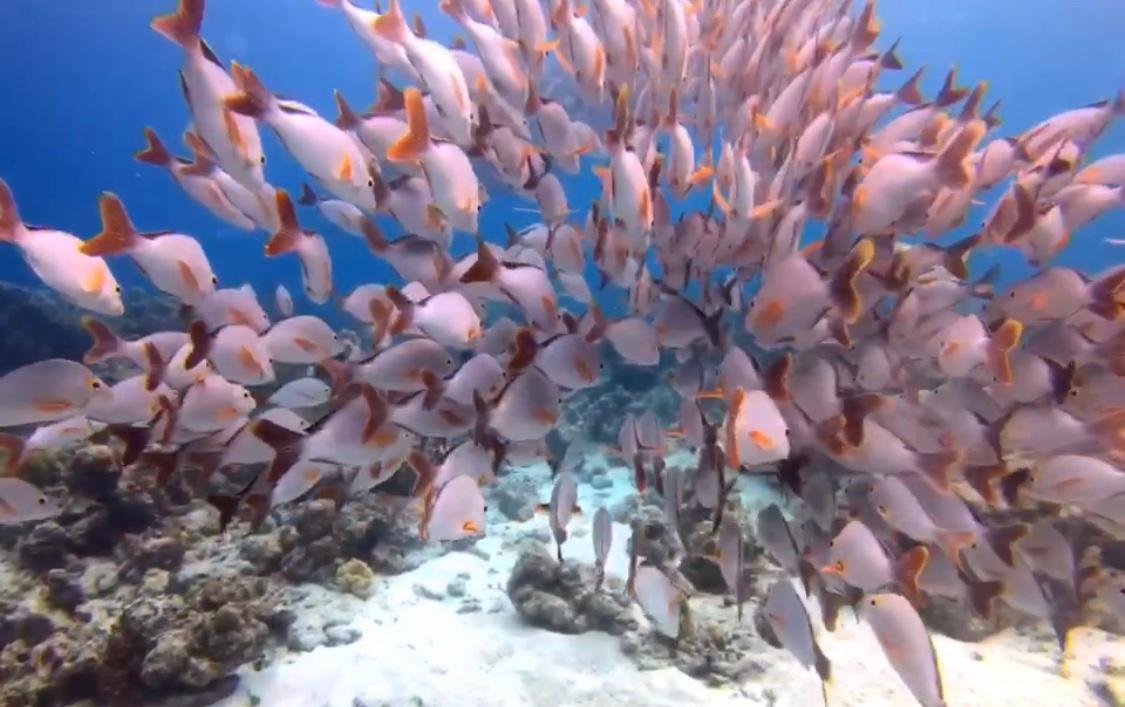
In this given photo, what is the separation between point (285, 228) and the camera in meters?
3.39

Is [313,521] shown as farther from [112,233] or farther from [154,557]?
[112,233]

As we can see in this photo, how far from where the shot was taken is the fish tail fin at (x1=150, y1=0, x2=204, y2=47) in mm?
3071

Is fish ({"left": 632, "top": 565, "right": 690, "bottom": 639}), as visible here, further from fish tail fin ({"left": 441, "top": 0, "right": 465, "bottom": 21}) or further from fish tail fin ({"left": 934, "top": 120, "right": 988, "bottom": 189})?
fish tail fin ({"left": 441, "top": 0, "right": 465, "bottom": 21})

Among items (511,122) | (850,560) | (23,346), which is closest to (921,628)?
(850,560)

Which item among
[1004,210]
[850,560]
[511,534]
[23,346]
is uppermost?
[23,346]

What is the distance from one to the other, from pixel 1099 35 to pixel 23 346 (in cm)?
6101

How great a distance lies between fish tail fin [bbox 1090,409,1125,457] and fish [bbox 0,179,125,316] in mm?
4682

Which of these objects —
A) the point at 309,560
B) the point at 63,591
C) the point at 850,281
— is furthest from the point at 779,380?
the point at 63,591

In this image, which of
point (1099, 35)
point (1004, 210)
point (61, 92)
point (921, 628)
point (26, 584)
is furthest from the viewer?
point (61, 92)

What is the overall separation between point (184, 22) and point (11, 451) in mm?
2459

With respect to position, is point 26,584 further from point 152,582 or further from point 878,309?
point 878,309

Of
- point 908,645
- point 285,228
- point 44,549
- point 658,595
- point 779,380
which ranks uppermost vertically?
point 285,228

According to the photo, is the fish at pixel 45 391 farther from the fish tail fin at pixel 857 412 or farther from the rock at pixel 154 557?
the fish tail fin at pixel 857 412

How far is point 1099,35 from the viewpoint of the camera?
149 ft
